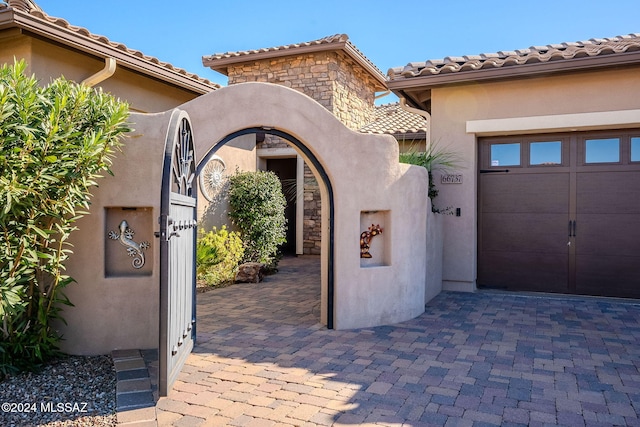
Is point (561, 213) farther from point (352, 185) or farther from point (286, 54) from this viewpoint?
point (286, 54)

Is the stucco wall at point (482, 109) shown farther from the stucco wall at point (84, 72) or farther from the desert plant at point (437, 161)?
the stucco wall at point (84, 72)

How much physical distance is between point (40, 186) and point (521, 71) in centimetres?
708

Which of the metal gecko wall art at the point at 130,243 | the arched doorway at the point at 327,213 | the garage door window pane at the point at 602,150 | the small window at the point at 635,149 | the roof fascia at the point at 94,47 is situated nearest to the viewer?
the metal gecko wall art at the point at 130,243

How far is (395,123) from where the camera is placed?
1333cm

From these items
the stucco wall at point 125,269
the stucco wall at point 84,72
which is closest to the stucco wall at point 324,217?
the stucco wall at point 125,269

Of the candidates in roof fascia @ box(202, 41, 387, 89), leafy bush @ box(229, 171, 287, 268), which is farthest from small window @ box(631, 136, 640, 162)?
leafy bush @ box(229, 171, 287, 268)

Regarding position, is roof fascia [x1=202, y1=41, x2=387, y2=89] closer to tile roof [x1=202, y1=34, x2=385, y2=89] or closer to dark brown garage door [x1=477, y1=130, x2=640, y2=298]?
tile roof [x1=202, y1=34, x2=385, y2=89]

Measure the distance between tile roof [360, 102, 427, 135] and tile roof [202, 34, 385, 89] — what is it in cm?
146

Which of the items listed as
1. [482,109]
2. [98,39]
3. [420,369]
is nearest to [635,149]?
[482,109]

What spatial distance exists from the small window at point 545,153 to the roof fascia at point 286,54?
472cm

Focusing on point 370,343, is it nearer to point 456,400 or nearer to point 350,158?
point 456,400

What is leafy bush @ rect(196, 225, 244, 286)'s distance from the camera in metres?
9.12

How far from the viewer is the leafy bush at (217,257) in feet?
29.9

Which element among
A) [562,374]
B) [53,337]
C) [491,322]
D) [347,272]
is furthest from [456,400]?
[53,337]
